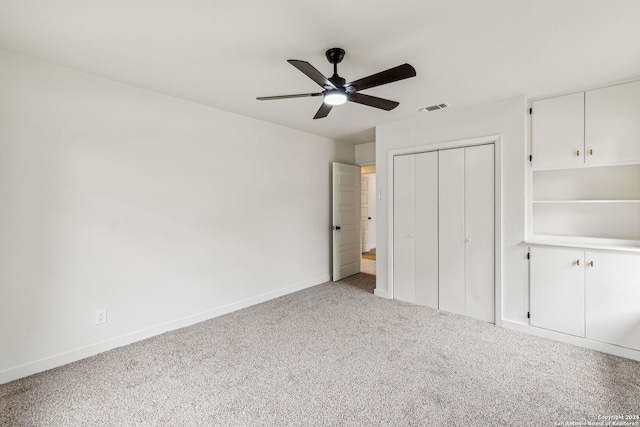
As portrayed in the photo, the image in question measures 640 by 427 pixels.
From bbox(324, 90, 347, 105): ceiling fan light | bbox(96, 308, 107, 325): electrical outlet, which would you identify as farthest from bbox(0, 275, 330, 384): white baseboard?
bbox(324, 90, 347, 105): ceiling fan light

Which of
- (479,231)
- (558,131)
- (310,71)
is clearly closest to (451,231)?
(479,231)

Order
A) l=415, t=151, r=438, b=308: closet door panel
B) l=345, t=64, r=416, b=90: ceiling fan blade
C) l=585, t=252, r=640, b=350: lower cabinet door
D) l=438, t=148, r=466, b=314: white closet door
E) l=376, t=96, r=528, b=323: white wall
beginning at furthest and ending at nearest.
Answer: l=415, t=151, r=438, b=308: closet door panel, l=438, t=148, r=466, b=314: white closet door, l=376, t=96, r=528, b=323: white wall, l=585, t=252, r=640, b=350: lower cabinet door, l=345, t=64, r=416, b=90: ceiling fan blade

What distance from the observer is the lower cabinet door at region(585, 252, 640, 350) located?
2.44 m

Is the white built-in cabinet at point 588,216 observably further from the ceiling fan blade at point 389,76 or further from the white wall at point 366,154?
the white wall at point 366,154

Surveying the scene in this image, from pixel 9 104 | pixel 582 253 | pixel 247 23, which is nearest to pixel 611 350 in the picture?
pixel 582 253

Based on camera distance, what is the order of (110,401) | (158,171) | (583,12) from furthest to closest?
(158,171) → (110,401) → (583,12)

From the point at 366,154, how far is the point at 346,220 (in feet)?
4.16

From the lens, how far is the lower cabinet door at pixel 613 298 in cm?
244

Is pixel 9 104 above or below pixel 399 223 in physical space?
above

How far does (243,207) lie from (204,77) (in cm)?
160

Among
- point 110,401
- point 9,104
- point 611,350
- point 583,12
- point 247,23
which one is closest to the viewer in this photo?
point 583,12

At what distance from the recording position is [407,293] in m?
3.86

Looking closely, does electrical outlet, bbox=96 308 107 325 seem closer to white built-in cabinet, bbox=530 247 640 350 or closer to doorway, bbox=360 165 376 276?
white built-in cabinet, bbox=530 247 640 350

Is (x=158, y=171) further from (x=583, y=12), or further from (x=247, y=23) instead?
(x=583, y=12)
